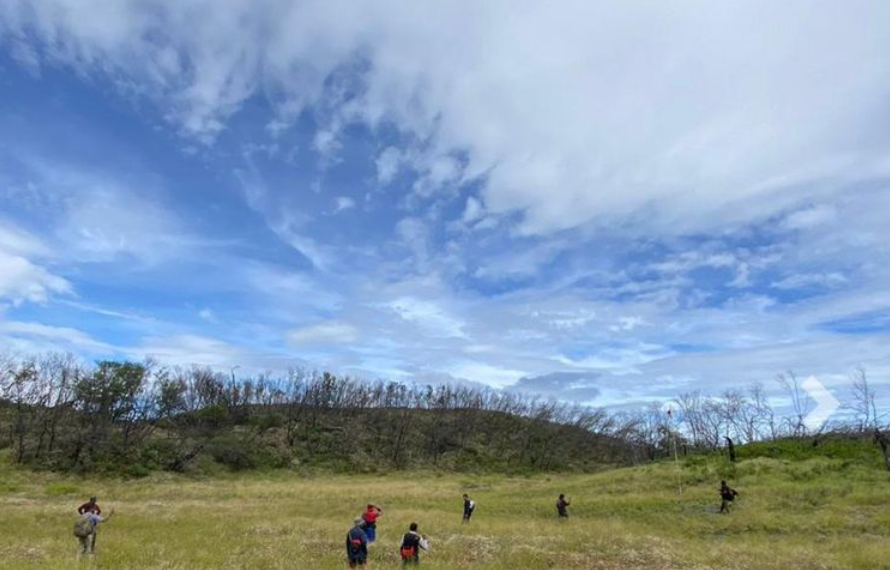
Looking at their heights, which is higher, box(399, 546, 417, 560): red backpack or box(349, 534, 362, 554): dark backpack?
box(349, 534, 362, 554): dark backpack

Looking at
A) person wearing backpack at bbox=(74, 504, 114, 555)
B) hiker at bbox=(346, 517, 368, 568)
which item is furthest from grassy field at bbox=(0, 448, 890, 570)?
hiker at bbox=(346, 517, 368, 568)

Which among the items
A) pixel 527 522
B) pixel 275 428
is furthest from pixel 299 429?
pixel 527 522

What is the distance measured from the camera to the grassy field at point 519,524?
66.4ft

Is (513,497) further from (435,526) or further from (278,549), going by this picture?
(278,549)

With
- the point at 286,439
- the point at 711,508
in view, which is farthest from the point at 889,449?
the point at 286,439

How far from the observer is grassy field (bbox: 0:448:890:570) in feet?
66.4

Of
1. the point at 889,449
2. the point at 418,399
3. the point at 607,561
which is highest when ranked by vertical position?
the point at 418,399

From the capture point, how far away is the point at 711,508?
3559 centimetres

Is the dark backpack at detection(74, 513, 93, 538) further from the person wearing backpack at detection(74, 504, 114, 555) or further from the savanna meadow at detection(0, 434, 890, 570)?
the savanna meadow at detection(0, 434, 890, 570)

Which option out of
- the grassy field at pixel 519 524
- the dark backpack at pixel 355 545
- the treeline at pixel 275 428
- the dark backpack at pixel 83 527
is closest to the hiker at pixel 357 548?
the dark backpack at pixel 355 545

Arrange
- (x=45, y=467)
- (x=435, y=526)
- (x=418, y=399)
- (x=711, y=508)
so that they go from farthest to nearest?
1. (x=418, y=399)
2. (x=45, y=467)
3. (x=711, y=508)
4. (x=435, y=526)

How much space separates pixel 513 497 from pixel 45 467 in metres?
53.6

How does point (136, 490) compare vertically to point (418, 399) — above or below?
below

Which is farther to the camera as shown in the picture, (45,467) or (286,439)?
(286,439)
